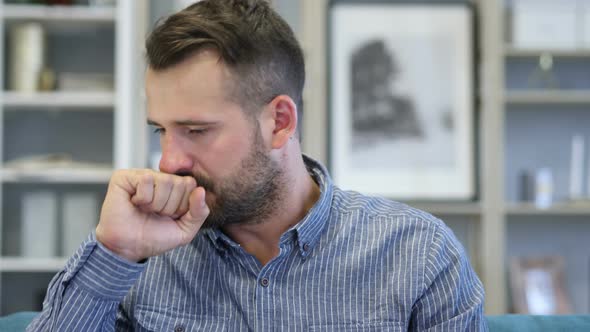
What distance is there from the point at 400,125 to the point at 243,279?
7.32ft

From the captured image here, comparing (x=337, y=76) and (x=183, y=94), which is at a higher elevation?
(x=337, y=76)

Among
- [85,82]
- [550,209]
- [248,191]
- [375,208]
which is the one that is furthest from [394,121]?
[248,191]

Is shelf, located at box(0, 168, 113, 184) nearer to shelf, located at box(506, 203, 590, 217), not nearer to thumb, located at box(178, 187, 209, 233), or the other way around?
shelf, located at box(506, 203, 590, 217)

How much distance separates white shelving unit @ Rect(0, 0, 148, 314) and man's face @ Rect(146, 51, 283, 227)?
6.23ft

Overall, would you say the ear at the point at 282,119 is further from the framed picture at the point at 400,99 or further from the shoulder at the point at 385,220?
the framed picture at the point at 400,99

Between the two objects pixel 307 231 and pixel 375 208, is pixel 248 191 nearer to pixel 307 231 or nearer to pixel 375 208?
pixel 307 231

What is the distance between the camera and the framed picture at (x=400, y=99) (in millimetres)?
3488

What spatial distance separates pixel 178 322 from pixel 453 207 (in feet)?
7.28

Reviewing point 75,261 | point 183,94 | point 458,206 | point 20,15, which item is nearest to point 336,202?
point 183,94

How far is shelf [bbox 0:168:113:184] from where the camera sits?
128 inches

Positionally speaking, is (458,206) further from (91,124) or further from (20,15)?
(20,15)

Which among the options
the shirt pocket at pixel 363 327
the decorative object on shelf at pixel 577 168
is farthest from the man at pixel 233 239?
the decorative object on shelf at pixel 577 168

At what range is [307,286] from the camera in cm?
138

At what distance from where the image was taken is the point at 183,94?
4.49 feet
